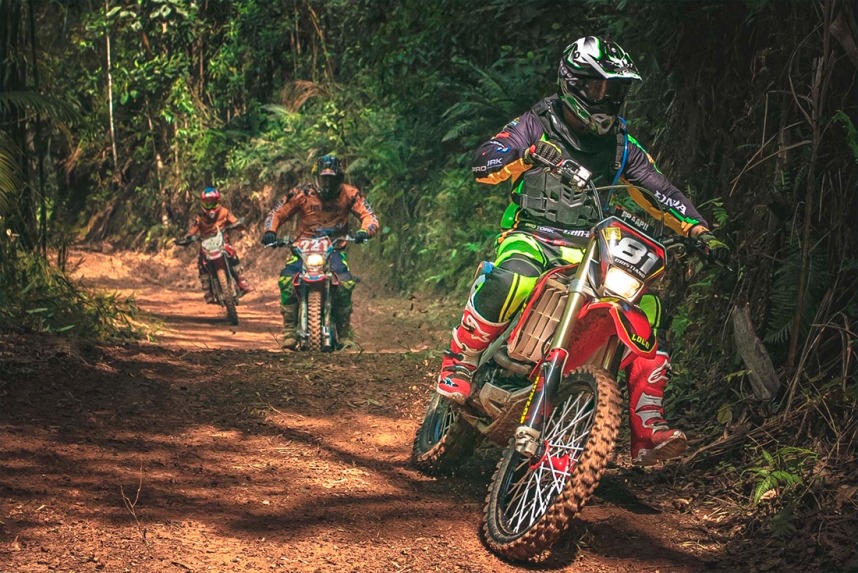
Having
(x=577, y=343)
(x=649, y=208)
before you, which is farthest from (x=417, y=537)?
(x=649, y=208)

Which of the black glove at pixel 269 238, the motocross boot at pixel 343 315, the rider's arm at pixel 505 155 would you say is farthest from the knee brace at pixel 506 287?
the motocross boot at pixel 343 315

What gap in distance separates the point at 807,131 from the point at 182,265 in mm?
17272

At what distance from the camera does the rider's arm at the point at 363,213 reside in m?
11.1

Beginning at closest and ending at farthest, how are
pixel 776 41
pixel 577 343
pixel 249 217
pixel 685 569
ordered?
1. pixel 685 569
2. pixel 577 343
3. pixel 776 41
4. pixel 249 217

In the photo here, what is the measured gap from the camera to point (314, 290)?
10.9 metres

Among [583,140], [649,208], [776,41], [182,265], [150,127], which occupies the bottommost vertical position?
[182,265]

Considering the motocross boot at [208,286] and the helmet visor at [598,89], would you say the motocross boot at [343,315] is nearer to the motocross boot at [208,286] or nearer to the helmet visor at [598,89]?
the motocross boot at [208,286]

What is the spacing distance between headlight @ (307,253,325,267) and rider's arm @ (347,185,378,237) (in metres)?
0.57

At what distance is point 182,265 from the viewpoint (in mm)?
21281

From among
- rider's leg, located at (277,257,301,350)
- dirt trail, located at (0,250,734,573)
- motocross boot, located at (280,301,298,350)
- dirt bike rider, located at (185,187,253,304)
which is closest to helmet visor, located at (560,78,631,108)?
dirt trail, located at (0,250,734,573)

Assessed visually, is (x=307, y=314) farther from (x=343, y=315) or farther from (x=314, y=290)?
(x=343, y=315)

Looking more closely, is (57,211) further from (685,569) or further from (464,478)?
(685,569)

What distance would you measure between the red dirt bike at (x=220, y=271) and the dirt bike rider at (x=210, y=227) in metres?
0.07

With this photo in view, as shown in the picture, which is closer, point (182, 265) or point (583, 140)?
point (583, 140)
